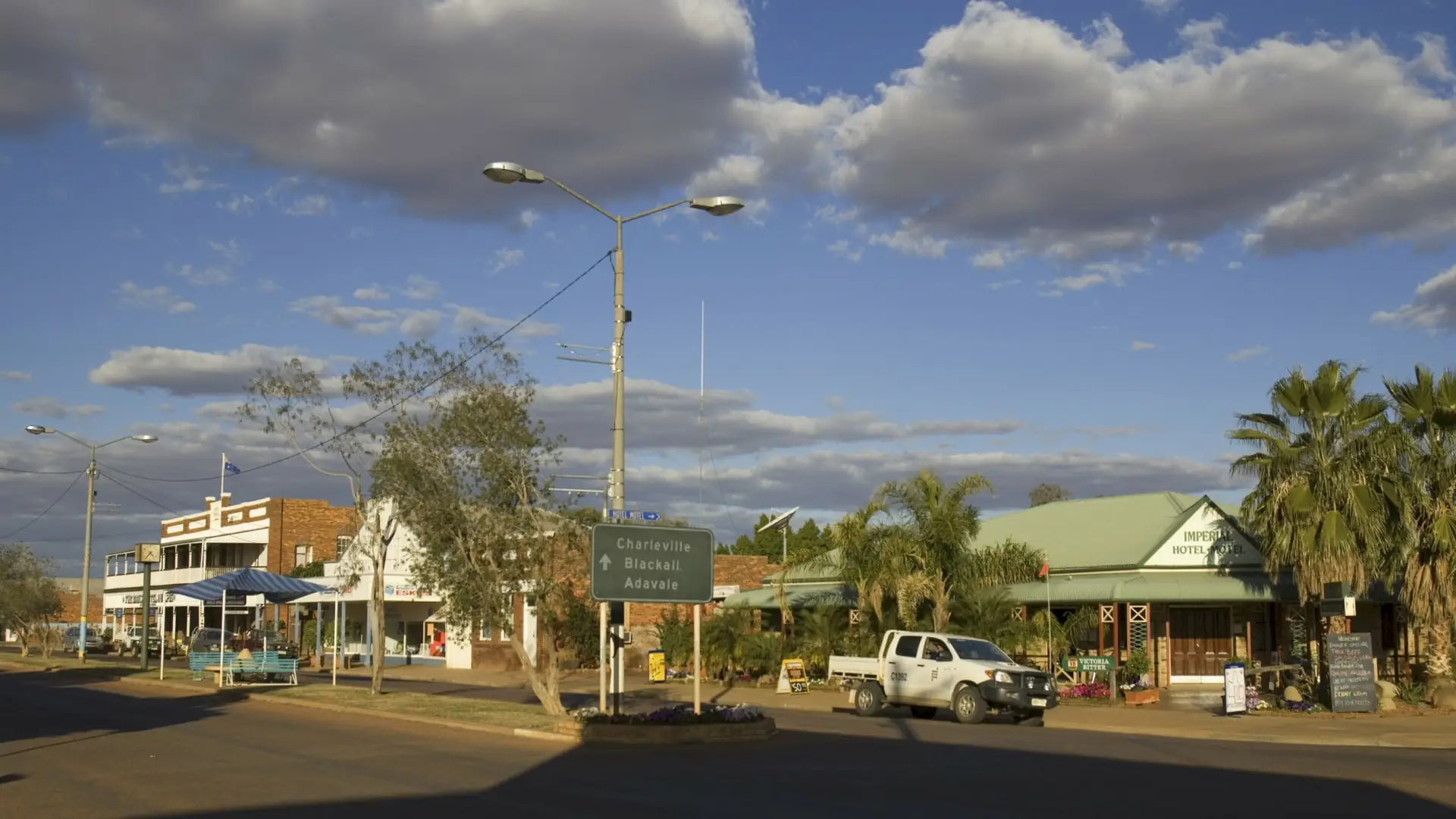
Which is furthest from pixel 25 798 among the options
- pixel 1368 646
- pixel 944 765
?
pixel 1368 646

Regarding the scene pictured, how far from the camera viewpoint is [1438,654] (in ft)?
95.3

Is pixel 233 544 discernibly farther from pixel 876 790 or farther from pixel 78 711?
pixel 876 790

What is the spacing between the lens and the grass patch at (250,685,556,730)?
80.5 ft

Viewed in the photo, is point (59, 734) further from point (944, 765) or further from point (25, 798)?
point (944, 765)

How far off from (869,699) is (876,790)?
14.8 meters

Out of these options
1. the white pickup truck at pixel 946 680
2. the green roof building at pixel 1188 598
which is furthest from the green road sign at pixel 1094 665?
the white pickup truck at pixel 946 680

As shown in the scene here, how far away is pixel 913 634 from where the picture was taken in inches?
1142

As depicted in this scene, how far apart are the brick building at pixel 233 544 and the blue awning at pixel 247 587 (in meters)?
30.1

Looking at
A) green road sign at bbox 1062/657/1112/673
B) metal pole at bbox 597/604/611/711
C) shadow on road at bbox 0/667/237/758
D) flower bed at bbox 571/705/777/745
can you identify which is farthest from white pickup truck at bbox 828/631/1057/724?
shadow on road at bbox 0/667/237/758

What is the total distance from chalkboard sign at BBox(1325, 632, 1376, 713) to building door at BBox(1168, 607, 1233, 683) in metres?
8.95

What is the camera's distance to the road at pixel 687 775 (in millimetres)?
13648

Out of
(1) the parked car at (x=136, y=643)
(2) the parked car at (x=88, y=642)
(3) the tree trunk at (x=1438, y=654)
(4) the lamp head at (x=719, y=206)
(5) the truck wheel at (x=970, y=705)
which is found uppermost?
(4) the lamp head at (x=719, y=206)

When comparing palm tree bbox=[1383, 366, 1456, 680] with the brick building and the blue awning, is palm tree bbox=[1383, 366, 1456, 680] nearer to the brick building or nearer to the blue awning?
the blue awning

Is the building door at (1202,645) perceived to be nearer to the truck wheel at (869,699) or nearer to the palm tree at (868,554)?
the palm tree at (868,554)
